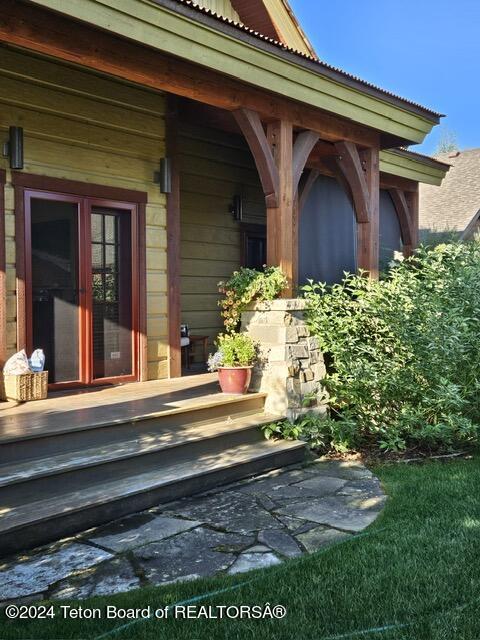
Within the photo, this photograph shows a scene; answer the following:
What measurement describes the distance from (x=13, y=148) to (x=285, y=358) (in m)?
2.70

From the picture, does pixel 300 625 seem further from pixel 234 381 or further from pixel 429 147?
pixel 429 147

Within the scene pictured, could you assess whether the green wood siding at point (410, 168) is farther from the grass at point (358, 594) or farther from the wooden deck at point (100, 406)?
the grass at point (358, 594)

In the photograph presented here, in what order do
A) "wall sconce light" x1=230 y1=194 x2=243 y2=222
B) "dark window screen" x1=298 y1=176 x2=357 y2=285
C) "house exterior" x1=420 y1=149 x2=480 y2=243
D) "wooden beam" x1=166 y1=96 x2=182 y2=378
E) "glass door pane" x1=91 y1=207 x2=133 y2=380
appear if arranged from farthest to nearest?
"house exterior" x1=420 y1=149 x2=480 y2=243 → "dark window screen" x1=298 y1=176 x2=357 y2=285 → "wall sconce light" x1=230 y1=194 x2=243 y2=222 → "wooden beam" x1=166 y1=96 x2=182 y2=378 → "glass door pane" x1=91 y1=207 x2=133 y2=380

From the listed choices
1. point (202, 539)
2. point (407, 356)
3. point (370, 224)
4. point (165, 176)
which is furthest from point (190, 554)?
point (370, 224)

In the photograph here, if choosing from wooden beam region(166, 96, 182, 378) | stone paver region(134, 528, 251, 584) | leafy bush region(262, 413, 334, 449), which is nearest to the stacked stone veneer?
leafy bush region(262, 413, 334, 449)

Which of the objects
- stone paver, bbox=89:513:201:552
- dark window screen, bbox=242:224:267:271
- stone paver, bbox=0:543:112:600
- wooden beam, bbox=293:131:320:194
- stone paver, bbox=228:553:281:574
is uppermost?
wooden beam, bbox=293:131:320:194

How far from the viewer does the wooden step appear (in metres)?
3.44

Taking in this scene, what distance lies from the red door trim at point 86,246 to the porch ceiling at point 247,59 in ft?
4.56

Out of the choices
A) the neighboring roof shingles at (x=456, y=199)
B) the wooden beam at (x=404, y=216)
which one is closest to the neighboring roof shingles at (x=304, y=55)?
the wooden beam at (x=404, y=216)

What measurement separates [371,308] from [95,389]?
2470 millimetres

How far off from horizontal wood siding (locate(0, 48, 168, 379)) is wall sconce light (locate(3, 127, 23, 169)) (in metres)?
0.06

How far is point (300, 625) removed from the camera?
2.30 metres

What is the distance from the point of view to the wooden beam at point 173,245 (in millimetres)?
6211

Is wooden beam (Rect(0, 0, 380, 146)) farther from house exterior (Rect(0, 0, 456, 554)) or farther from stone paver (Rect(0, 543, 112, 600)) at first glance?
stone paver (Rect(0, 543, 112, 600))
